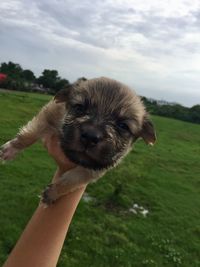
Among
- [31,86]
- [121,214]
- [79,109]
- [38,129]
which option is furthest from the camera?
[31,86]


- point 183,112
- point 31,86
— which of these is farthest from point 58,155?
point 183,112

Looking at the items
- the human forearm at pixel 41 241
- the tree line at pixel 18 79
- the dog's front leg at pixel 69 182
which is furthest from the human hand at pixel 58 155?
the tree line at pixel 18 79

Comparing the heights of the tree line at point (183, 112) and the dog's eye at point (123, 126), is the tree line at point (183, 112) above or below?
below

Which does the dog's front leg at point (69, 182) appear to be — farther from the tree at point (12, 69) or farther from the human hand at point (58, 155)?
the tree at point (12, 69)

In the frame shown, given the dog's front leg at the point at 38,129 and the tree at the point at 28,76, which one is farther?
the tree at the point at 28,76

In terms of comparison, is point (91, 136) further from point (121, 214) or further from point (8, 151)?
point (121, 214)

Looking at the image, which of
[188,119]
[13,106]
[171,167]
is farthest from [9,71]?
[171,167]

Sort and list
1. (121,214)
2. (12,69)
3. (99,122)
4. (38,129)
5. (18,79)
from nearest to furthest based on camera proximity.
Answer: (99,122)
(38,129)
(121,214)
(18,79)
(12,69)
